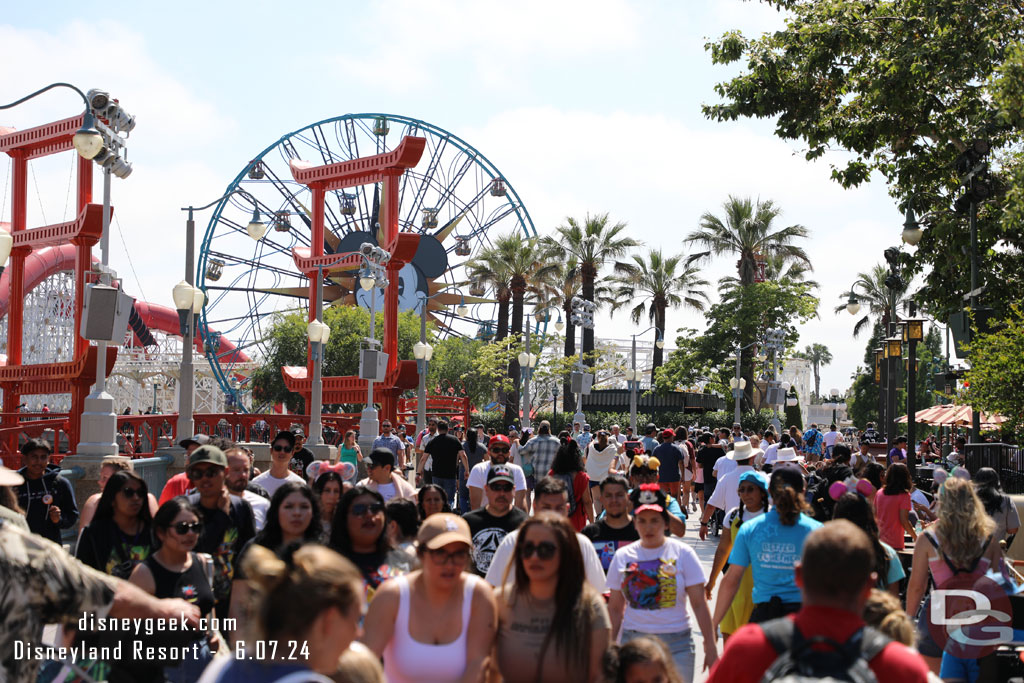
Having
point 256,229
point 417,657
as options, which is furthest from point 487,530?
point 256,229

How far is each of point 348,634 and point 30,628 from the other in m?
1.29

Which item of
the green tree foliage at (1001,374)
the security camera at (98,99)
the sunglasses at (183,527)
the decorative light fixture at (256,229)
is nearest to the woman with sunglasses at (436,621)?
the sunglasses at (183,527)

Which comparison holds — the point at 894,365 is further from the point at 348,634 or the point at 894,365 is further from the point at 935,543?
the point at 348,634

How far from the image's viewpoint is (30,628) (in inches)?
150

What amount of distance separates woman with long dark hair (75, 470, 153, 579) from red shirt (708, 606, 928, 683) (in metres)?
3.44

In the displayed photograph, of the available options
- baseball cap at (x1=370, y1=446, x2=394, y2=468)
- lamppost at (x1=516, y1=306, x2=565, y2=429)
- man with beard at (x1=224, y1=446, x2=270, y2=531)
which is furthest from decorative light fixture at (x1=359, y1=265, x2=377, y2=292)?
man with beard at (x1=224, y1=446, x2=270, y2=531)

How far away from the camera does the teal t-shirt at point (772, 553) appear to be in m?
6.08

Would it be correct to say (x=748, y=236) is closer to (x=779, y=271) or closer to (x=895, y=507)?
(x=779, y=271)

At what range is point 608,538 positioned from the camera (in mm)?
7000

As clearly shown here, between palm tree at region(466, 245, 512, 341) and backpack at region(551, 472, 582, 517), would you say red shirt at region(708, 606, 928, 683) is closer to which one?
backpack at region(551, 472, 582, 517)

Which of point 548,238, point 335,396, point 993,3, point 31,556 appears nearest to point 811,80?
point 993,3

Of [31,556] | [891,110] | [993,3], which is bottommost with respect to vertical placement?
[31,556]

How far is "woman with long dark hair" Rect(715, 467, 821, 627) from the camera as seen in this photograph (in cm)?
607

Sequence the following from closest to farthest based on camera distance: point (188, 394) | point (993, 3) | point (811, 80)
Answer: point (993, 3) → point (811, 80) → point (188, 394)
